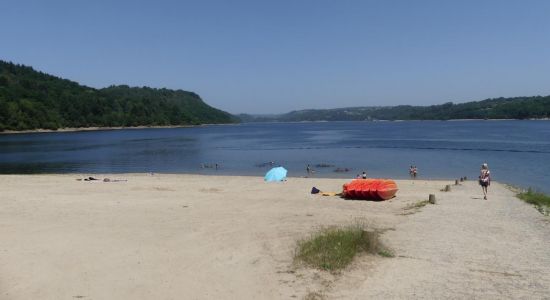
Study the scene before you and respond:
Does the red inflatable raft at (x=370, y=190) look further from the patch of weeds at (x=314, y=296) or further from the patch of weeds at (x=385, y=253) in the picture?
the patch of weeds at (x=314, y=296)

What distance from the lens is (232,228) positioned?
1498cm

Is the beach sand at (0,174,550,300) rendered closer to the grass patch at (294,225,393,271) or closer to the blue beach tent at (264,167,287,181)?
the grass patch at (294,225,393,271)

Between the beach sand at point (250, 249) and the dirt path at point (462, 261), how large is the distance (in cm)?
3

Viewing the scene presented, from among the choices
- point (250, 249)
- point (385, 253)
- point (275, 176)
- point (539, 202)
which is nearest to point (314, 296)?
point (385, 253)

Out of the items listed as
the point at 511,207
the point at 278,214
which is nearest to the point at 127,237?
the point at 278,214

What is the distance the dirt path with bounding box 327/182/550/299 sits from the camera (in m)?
9.18

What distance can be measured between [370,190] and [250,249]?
11.3 meters

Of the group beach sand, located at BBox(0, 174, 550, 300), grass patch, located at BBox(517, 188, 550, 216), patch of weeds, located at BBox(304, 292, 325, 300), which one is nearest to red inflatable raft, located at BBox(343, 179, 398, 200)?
beach sand, located at BBox(0, 174, 550, 300)

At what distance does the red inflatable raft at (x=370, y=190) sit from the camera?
73.2 ft

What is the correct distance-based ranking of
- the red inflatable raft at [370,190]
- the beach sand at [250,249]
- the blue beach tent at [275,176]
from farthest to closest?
the blue beach tent at [275,176] < the red inflatable raft at [370,190] < the beach sand at [250,249]

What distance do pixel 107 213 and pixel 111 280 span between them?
334 inches

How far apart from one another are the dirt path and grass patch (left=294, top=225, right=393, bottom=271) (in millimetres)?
507

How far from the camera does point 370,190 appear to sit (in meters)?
22.3

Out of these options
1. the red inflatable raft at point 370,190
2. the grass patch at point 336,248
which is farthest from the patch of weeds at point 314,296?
the red inflatable raft at point 370,190
